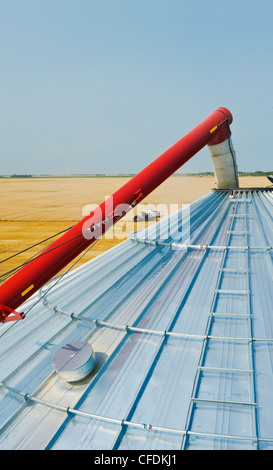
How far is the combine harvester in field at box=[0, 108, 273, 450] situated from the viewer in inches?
218

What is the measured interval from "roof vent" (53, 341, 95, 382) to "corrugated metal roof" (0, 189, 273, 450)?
0.79 feet

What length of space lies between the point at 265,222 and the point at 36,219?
156 ft

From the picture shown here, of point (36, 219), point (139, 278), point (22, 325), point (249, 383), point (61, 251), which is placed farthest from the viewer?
point (36, 219)

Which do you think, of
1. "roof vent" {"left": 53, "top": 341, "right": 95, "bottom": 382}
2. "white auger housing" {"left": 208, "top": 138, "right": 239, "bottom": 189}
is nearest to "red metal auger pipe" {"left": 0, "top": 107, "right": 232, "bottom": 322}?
"roof vent" {"left": 53, "top": 341, "right": 95, "bottom": 382}

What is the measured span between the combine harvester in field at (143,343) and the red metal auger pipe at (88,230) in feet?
0.11

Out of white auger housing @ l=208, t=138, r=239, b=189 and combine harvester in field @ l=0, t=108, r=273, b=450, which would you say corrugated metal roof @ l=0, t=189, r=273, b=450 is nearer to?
combine harvester in field @ l=0, t=108, r=273, b=450

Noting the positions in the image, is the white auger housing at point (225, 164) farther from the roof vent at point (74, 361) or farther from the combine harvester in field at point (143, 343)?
the roof vent at point (74, 361)

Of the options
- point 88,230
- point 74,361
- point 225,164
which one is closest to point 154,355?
point 74,361

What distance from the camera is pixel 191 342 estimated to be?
7266 mm

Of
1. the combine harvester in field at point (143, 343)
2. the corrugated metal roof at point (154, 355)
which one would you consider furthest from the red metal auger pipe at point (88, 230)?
the corrugated metal roof at point (154, 355)

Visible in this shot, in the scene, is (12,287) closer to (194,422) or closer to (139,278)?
(139,278)

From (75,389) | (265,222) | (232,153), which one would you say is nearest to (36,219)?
(232,153)

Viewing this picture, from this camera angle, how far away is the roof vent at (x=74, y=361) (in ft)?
21.3
